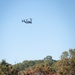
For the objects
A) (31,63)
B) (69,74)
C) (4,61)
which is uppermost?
(31,63)

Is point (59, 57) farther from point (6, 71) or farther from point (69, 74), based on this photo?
point (6, 71)

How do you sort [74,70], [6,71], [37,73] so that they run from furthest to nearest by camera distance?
[37,73], [74,70], [6,71]

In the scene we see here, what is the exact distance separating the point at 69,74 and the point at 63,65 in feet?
8.36

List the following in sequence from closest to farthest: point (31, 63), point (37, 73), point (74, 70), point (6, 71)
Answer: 1. point (6, 71)
2. point (74, 70)
3. point (37, 73)
4. point (31, 63)

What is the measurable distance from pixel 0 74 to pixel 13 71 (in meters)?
10.6

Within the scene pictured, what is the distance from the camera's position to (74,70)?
58969 millimetres

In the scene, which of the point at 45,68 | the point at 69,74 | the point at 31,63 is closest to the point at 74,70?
the point at 69,74

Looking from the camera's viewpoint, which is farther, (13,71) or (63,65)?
(63,65)

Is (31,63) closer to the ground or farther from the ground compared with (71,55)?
farther from the ground

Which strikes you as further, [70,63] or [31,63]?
[31,63]

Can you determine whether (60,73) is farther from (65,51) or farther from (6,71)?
(6,71)

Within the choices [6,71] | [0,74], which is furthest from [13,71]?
[0,74]

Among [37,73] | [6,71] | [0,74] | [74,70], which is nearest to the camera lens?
[0,74]

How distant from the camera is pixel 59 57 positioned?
6000cm
